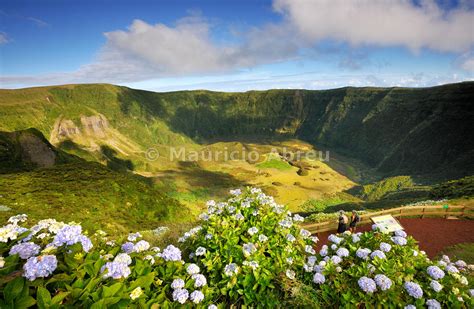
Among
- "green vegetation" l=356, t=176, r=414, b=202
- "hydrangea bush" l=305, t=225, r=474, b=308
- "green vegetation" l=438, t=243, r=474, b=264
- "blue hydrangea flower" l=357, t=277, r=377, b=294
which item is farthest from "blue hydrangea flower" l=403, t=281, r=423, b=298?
"green vegetation" l=356, t=176, r=414, b=202

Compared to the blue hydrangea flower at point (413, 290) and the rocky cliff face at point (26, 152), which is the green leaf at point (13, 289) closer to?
the blue hydrangea flower at point (413, 290)

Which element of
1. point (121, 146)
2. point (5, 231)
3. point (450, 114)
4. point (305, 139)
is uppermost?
point (5, 231)

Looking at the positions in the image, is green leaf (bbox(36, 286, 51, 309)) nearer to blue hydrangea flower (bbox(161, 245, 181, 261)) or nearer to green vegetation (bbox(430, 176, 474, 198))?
blue hydrangea flower (bbox(161, 245, 181, 261))

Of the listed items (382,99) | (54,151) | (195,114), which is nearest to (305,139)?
(382,99)

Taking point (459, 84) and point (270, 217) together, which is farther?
point (459, 84)

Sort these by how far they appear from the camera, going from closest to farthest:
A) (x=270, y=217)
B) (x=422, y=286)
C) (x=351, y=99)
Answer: (x=422, y=286) < (x=270, y=217) < (x=351, y=99)

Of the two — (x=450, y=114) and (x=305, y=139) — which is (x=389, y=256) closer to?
(x=450, y=114)

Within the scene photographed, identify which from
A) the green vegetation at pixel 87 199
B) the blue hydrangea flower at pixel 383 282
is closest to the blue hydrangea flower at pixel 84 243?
the blue hydrangea flower at pixel 383 282
